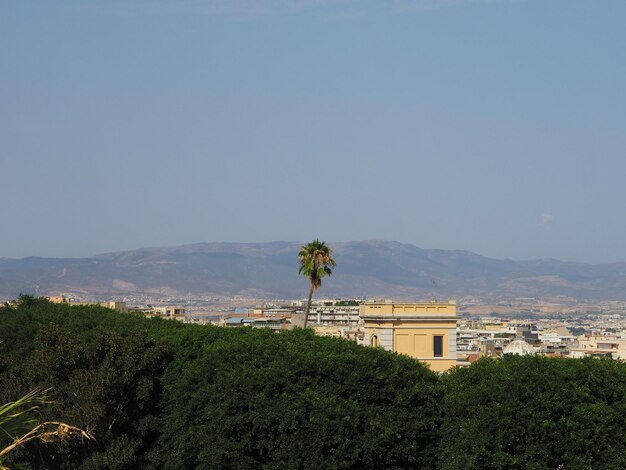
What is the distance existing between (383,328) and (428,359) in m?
2.82

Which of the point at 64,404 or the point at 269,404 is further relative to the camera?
the point at 64,404

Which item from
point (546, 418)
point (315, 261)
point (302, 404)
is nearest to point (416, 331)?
point (315, 261)

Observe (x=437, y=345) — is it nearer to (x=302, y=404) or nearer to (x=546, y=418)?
(x=302, y=404)

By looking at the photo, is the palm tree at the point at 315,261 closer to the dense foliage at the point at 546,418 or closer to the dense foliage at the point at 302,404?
the dense foliage at the point at 302,404

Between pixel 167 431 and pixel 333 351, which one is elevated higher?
pixel 333 351

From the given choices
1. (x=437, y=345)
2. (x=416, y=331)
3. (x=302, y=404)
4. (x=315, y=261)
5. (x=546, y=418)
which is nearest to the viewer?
(x=546, y=418)

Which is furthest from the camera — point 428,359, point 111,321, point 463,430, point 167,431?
point 428,359

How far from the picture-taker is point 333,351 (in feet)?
111

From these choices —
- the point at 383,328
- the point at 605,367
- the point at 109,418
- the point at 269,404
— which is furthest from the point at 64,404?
the point at 383,328

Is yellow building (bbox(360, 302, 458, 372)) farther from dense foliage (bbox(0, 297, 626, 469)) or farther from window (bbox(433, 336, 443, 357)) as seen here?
dense foliage (bbox(0, 297, 626, 469))

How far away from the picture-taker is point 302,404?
102 ft

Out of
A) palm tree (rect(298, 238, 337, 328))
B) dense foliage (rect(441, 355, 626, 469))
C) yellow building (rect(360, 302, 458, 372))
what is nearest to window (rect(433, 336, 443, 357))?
yellow building (rect(360, 302, 458, 372))

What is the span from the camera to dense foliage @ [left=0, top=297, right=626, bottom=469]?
2820cm

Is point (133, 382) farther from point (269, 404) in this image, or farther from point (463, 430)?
point (463, 430)
